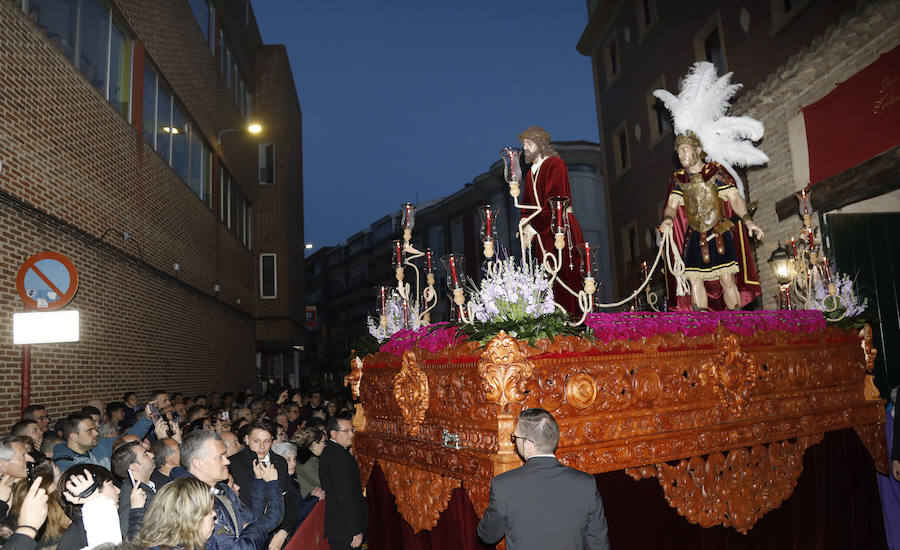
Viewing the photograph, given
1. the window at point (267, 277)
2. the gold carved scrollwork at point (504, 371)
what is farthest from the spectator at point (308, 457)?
the window at point (267, 277)

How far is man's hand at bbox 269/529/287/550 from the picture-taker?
5.04 metres

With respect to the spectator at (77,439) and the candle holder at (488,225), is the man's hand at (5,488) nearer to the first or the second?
the spectator at (77,439)

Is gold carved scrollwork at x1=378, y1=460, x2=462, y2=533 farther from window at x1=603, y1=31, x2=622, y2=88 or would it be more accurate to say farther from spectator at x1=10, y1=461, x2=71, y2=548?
window at x1=603, y1=31, x2=622, y2=88

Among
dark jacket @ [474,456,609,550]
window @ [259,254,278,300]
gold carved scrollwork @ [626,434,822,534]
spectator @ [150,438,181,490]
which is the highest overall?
window @ [259,254,278,300]

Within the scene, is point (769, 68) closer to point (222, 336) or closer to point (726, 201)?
point (726, 201)

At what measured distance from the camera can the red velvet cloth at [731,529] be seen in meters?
4.98

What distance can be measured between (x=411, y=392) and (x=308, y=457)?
116 inches

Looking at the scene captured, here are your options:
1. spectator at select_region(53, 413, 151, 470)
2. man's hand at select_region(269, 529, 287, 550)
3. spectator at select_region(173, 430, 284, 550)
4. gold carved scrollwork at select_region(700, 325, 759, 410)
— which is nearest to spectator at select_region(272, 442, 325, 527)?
man's hand at select_region(269, 529, 287, 550)

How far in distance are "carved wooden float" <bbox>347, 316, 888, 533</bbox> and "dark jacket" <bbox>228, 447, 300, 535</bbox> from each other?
2.96 feet

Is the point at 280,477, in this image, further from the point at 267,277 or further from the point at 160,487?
the point at 267,277

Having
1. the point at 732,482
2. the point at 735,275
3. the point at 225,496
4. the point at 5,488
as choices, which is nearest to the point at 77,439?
the point at 5,488

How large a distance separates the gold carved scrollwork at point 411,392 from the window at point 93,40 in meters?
7.12

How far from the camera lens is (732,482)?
17.7 ft

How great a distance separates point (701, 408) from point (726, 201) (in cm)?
264
